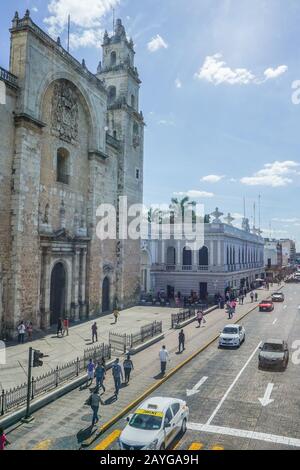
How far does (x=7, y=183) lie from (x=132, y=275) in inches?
821

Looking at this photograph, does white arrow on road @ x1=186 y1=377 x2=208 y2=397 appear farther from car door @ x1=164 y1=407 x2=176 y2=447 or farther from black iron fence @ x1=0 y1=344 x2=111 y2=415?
black iron fence @ x1=0 y1=344 x2=111 y2=415

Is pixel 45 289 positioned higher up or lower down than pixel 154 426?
higher up

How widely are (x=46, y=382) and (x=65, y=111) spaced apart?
74.0 ft

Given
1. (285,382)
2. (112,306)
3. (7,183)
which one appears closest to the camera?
(285,382)

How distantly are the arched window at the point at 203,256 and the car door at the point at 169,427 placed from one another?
39120mm

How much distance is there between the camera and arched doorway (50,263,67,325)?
30562mm

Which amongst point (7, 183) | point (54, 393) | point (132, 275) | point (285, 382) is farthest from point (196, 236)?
point (54, 393)

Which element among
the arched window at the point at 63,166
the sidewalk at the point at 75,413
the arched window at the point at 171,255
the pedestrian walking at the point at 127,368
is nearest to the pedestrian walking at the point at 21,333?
the sidewalk at the point at 75,413

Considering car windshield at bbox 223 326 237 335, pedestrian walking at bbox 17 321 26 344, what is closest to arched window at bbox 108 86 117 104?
pedestrian walking at bbox 17 321 26 344

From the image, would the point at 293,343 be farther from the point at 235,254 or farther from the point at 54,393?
the point at 235,254

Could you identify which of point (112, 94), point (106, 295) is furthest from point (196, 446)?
point (112, 94)

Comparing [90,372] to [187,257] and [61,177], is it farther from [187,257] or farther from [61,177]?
[187,257]

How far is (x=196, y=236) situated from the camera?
5094cm

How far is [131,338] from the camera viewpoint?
77.0ft
